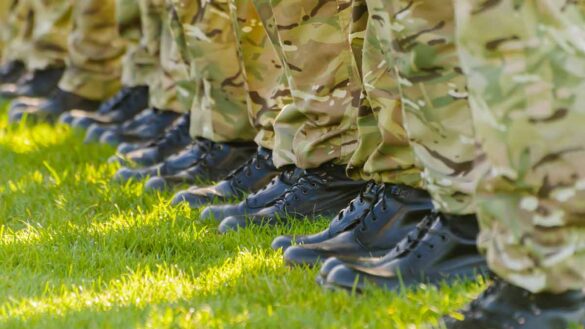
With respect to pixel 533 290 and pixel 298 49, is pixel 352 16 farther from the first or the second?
pixel 533 290

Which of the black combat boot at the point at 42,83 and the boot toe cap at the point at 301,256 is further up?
the boot toe cap at the point at 301,256

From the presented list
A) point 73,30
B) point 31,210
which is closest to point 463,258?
point 31,210

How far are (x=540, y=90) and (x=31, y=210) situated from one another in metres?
2.21

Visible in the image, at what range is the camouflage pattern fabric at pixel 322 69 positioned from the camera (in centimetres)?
300

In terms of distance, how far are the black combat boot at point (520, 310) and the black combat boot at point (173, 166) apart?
213 cm

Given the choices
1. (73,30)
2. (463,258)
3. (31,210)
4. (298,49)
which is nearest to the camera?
(463,258)

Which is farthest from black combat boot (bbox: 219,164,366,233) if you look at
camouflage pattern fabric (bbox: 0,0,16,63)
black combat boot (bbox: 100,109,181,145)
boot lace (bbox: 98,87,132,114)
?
camouflage pattern fabric (bbox: 0,0,16,63)

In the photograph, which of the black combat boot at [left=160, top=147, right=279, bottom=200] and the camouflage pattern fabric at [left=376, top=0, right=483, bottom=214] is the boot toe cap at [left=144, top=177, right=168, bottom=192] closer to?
the black combat boot at [left=160, top=147, right=279, bottom=200]

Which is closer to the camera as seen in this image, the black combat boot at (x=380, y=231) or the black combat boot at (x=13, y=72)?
the black combat boot at (x=380, y=231)

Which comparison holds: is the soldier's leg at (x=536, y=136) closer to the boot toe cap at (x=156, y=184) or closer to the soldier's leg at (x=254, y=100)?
the soldier's leg at (x=254, y=100)

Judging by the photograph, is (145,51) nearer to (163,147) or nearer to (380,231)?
(163,147)

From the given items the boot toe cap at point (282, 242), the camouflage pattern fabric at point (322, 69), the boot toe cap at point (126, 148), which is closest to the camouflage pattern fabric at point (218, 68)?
the camouflage pattern fabric at point (322, 69)

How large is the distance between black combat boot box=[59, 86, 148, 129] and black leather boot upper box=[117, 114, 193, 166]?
0.96 metres

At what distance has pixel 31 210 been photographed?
3668 millimetres
